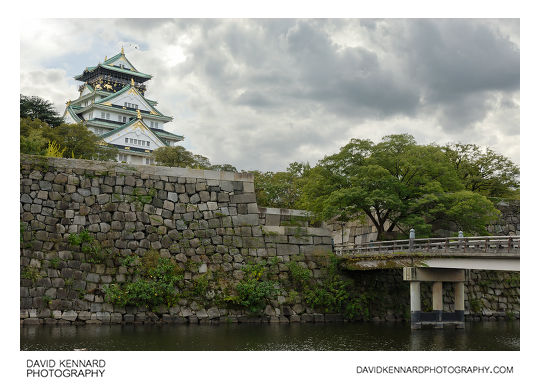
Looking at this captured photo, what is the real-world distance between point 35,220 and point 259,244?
29.4ft

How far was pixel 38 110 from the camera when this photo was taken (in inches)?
1594

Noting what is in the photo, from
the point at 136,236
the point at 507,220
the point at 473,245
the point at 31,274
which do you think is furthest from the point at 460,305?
the point at 31,274

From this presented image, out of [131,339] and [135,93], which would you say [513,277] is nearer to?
[131,339]

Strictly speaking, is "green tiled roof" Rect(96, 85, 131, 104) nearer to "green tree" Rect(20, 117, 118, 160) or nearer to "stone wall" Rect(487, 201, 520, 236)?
"green tree" Rect(20, 117, 118, 160)

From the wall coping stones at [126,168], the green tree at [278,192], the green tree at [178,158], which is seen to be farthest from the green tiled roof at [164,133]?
the wall coping stones at [126,168]

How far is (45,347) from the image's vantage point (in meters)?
17.5

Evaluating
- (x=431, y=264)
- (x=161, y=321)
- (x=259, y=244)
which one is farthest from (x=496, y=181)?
(x=161, y=321)

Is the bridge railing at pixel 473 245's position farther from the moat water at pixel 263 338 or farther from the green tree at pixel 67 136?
the green tree at pixel 67 136

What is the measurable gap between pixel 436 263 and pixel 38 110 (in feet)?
89.5

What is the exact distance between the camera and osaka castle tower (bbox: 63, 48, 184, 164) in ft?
184

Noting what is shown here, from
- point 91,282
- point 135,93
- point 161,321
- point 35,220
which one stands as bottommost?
point 161,321

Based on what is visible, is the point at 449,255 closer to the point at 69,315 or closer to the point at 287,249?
the point at 287,249

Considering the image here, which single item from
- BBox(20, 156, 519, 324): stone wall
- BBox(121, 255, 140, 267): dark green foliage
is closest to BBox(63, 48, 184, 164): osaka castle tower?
BBox(20, 156, 519, 324): stone wall

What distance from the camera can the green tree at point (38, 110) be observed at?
3994 cm
